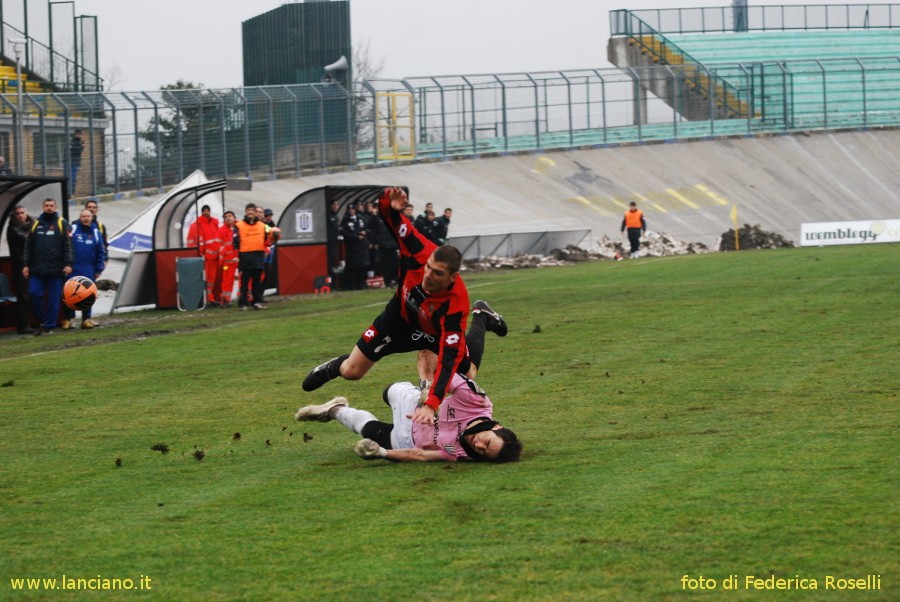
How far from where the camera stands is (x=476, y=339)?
33.9ft

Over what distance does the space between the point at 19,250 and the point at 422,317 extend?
1257 centimetres

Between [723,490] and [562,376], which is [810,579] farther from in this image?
[562,376]

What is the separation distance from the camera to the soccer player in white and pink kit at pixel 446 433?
842cm

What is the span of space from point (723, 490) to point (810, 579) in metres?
1.73

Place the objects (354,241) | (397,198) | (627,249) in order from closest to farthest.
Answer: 1. (397,198)
2. (354,241)
3. (627,249)

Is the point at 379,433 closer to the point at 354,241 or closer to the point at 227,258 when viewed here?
the point at 227,258

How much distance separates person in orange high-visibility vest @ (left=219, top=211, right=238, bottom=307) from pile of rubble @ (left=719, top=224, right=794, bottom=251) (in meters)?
24.1

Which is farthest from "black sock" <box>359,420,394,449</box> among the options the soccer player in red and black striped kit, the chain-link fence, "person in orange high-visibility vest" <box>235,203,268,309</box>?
the chain-link fence

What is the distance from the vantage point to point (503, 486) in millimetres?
7652

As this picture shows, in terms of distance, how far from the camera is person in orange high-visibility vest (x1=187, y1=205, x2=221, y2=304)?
24984 mm

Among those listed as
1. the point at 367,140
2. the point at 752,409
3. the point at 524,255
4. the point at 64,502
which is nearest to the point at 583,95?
the point at 367,140

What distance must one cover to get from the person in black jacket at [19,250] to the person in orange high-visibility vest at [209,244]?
16.1 feet

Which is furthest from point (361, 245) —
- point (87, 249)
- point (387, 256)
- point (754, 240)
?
point (754, 240)
